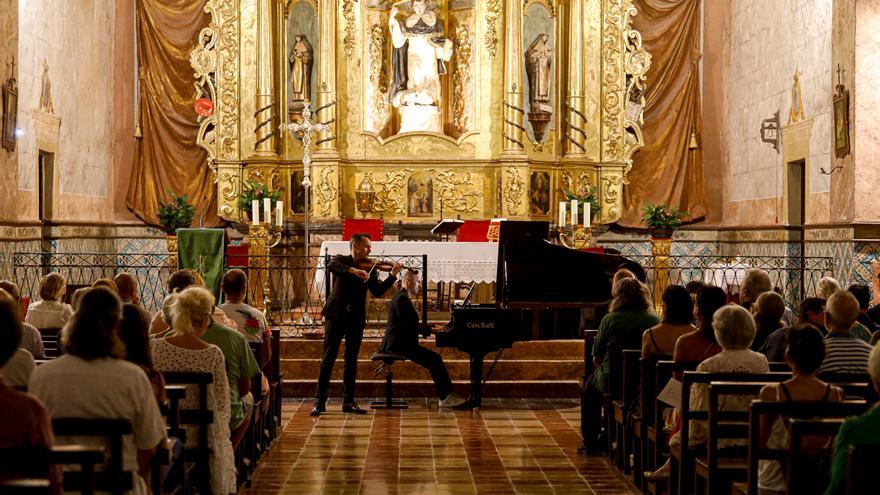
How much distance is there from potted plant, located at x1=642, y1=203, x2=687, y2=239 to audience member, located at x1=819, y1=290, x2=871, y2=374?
1007 centimetres

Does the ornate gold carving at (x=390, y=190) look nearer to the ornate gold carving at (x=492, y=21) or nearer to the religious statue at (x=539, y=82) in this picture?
the religious statue at (x=539, y=82)

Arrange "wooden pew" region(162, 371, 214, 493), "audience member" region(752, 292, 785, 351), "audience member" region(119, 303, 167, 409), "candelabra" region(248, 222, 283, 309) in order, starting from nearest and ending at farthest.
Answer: "audience member" region(119, 303, 167, 409), "wooden pew" region(162, 371, 214, 493), "audience member" region(752, 292, 785, 351), "candelabra" region(248, 222, 283, 309)

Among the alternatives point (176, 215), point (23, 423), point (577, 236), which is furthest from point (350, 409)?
point (23, 423)

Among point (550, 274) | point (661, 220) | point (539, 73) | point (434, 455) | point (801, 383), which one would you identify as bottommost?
point (434, 455)

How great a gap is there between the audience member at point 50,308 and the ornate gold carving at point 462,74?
9.63m

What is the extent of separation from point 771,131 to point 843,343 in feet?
34.3

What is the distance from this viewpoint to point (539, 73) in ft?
56.8

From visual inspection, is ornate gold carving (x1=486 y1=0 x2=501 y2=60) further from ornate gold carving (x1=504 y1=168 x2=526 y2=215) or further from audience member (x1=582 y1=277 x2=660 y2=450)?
audience member (x1=582 y1=277 x2=660 y2=450)

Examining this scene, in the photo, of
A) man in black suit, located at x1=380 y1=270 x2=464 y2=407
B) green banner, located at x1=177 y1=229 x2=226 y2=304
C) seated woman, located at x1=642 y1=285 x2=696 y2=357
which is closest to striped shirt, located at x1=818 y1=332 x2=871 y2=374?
seated woman, located at x1=642 y1=285 x2=696 y2=357

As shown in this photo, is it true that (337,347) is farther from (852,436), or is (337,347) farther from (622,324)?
(852,436)

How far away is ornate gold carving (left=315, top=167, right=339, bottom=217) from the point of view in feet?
56.5

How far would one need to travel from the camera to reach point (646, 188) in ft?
60.6

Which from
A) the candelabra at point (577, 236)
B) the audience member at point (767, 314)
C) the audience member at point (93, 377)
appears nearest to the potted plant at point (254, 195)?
the candelabra at point (577, 236)

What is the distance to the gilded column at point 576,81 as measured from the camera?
1755cm
